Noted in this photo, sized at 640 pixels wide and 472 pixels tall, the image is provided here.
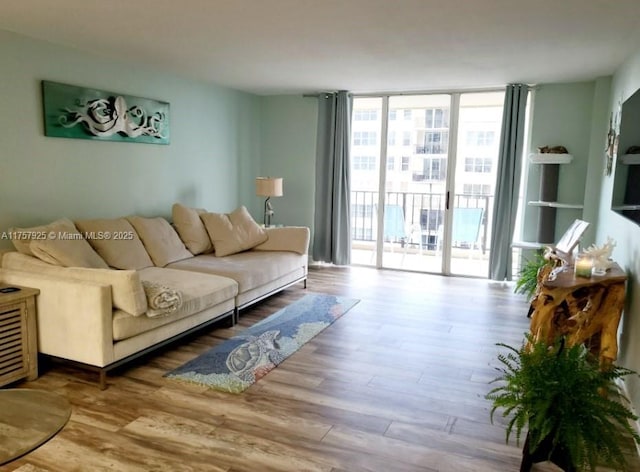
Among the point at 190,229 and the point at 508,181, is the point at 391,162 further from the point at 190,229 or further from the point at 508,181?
the point at 190,229

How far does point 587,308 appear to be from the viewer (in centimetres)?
300

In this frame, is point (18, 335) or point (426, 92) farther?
point (426, 92)

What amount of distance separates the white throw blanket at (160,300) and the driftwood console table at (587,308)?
7.58 feet

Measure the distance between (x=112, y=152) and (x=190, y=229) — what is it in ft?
3.32

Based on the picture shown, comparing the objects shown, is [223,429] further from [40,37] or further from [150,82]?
[150,82]

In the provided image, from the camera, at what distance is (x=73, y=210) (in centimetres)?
412

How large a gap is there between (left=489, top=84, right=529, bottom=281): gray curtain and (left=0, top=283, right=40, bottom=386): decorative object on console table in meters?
4.70

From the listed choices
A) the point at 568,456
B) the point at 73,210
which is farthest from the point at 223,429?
the point at 73,210

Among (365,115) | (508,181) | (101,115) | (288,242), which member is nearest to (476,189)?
(508,181)

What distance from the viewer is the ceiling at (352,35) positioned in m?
2.90

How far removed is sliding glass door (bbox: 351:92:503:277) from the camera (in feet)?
19.6

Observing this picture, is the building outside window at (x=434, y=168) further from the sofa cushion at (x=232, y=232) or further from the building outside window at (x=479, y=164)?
the sofa cushion at (x=232, y=232)

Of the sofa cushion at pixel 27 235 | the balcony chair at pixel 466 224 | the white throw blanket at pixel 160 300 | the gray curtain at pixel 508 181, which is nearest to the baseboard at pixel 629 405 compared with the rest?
the gray curtain at pixel 508 181

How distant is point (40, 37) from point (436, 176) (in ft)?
15.0
